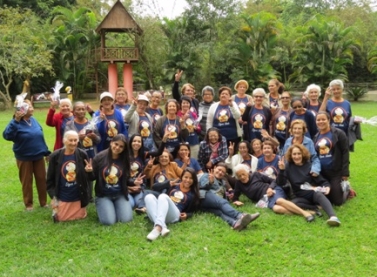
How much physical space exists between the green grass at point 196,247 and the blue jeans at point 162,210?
0.14 meters

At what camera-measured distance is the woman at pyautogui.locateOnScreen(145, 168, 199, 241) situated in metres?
4.64

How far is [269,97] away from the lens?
22.7 feet

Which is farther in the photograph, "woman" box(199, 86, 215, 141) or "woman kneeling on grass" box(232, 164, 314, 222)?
"woman" box(199, 86, 215, 141)

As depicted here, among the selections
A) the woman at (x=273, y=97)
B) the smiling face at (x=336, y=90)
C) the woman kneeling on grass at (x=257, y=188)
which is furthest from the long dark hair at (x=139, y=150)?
the smiling face at (x=336, y=90)

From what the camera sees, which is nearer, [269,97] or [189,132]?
[189,132]

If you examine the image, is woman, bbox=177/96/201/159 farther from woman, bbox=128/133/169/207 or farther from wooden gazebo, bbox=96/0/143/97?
wooden gazebo, bbox=96/0/143/97

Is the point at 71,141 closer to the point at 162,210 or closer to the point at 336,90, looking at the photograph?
the point at 162,210

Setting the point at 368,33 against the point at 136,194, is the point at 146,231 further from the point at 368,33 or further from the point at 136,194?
the point at 368,33

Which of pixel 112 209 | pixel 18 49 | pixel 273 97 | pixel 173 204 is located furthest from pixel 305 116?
pixel 18 49

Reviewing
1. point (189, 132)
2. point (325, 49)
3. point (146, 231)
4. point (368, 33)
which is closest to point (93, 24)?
point (325, 49)

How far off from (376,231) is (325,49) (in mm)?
20500

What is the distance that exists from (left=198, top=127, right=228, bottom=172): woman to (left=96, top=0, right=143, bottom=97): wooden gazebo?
615 inches

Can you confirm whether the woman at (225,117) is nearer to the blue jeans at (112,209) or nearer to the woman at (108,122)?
the woman at (108,122)

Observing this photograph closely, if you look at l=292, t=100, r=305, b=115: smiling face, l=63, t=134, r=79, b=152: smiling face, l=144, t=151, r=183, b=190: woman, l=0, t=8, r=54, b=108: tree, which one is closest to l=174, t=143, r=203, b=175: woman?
l=144, t=151, r=183, b=190: woman
